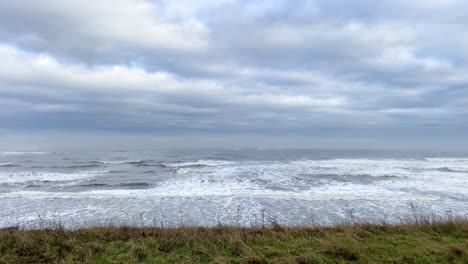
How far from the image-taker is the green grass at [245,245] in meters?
5.34

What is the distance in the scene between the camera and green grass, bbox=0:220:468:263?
5340mm

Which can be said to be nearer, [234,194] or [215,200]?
[215,200]

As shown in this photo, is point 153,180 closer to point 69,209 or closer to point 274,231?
point 69,209

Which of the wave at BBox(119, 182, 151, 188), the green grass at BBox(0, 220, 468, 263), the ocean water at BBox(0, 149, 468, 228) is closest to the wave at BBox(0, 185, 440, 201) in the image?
the ocean water at BBox(0, 149, 468, 228)

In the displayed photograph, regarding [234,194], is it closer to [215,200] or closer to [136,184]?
[215,200]

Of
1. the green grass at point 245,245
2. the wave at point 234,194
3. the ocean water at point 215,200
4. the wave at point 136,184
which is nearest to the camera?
the green grass at point 245,245

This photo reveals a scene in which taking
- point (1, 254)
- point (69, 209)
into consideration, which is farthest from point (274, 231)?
point (69, 209)

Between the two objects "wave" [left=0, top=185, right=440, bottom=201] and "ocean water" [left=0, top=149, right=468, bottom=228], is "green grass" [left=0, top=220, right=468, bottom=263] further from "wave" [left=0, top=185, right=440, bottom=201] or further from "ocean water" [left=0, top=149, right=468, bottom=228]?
"wave" [left=0, top=185, right=440, bottom=201]

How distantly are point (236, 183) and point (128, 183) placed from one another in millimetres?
8508

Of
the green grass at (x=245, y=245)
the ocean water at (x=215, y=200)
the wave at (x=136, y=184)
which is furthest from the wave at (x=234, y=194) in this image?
the green grass at (x=245, y=245)

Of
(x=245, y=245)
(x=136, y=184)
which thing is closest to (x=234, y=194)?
(x=136, y=184)

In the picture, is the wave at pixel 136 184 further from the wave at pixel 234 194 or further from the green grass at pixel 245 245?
the green grass at pixel 245 245

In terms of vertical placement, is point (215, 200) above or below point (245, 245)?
below

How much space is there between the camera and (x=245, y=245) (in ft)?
19.4
